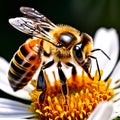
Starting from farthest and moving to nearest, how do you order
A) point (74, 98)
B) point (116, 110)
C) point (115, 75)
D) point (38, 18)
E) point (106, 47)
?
point (106, 47), point (115, 75), point (38, 18), point (74, 98), point (116, 110)

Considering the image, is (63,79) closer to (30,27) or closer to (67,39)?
(67,39)

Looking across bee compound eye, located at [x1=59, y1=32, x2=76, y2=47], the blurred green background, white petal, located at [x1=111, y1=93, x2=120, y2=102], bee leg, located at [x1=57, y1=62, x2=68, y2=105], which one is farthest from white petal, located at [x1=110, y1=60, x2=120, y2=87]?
the blurred green background

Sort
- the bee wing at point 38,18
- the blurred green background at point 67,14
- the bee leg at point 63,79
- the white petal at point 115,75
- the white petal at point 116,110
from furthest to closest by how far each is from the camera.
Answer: the blurred green background at point 67,14
the white petal at point 115,75
the bee wing at point 38,18
the bee leg at point 63,79
the white petal at point 116,110

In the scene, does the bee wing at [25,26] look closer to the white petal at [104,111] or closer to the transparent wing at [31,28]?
the transparent wing at [31,28]

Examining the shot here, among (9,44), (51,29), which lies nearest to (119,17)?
(9,44)

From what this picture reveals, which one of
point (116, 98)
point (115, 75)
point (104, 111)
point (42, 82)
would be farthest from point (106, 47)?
point (104, 111)

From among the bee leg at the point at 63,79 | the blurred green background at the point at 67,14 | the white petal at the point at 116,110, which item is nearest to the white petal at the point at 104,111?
the white petal at the point at 116,110
